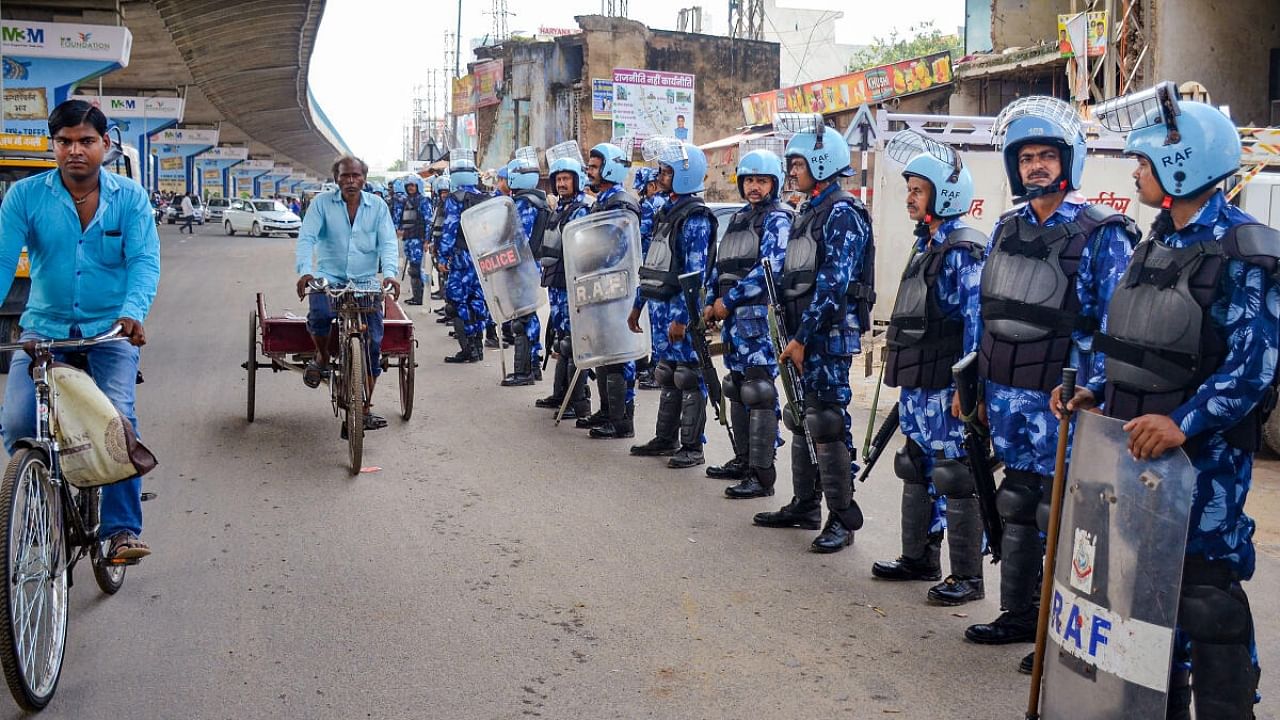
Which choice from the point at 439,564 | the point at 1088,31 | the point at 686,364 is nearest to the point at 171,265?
the point at 1088,31

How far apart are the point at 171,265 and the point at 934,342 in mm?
27268

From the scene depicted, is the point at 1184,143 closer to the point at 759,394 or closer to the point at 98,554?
the point at 759,394

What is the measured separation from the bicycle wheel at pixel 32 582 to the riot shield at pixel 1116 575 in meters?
3.25

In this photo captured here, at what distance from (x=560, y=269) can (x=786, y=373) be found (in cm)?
449

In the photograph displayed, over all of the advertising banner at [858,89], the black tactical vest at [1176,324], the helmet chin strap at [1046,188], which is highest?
the advertising banner at [858,89]

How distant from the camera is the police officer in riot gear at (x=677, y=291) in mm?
8539

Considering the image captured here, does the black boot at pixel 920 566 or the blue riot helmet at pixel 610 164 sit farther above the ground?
the blue riot helmet at pixel 610 164

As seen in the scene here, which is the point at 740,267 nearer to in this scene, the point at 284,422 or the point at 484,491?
the point at 484,491

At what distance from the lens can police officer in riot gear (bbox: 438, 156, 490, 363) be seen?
46.4 feet

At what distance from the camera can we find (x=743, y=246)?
7.49m

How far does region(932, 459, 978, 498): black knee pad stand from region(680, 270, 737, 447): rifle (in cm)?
261

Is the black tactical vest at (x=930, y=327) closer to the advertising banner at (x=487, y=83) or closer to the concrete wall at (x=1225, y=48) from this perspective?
the concrete wall at (x=1225, y=48)

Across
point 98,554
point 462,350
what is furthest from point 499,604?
point 462,350

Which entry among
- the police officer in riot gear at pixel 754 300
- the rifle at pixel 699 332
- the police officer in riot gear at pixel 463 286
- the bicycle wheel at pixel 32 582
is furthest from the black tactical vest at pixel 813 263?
the police officer in riot gear at pixel 463 286
